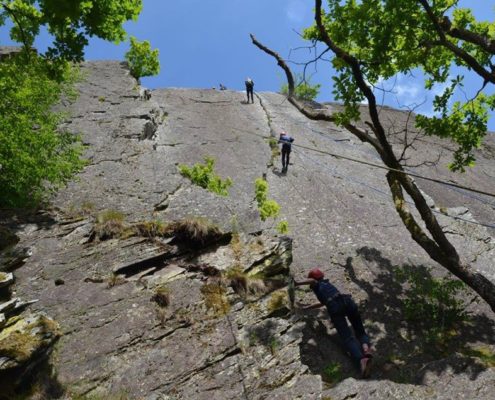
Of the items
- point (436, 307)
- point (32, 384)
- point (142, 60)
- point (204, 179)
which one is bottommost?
→ point (436, 307)

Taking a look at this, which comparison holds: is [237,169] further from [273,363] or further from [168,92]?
[168,92]

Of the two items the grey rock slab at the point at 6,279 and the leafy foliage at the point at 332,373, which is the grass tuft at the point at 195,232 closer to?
the grey rock slab at the point at 6,279

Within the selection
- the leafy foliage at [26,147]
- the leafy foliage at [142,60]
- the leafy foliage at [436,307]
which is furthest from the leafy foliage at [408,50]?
the leafy foliage at [142,60]

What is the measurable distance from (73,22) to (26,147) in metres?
4.12

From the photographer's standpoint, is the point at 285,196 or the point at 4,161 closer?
the point at 4,161

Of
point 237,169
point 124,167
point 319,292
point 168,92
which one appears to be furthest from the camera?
point 168,92

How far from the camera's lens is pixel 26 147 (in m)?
11.5

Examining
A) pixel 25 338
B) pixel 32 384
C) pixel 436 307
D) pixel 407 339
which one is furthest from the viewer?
pixel 436 307

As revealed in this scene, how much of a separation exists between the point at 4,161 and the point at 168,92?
2405 centimetres

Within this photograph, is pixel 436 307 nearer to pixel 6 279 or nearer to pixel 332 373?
pixel 332 373

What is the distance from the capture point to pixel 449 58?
1319 cm

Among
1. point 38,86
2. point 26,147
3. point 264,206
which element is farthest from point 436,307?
point 38,86

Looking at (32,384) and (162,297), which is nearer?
(32,384)

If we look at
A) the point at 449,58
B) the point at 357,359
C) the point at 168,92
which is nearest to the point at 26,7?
the point at 357,359
